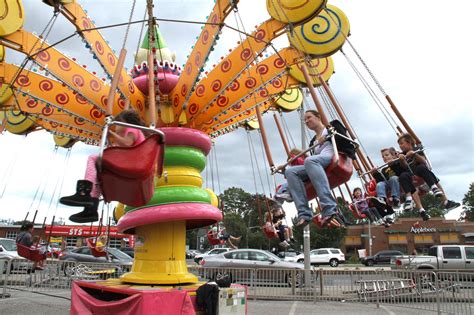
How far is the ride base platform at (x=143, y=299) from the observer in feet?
14.9

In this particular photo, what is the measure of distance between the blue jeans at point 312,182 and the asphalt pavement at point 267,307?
5.47 m

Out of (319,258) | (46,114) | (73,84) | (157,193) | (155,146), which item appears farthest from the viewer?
(319,258)

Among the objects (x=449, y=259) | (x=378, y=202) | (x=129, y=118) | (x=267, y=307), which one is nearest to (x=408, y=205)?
(x=378, y=202)

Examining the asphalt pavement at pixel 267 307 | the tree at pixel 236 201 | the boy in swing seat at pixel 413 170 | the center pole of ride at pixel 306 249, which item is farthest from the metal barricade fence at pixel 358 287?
the tree at pixel 236 201

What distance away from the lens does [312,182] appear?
430 cm

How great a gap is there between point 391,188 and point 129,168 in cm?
403

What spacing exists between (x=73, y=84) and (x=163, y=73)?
1.35 metres

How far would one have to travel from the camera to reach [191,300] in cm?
482

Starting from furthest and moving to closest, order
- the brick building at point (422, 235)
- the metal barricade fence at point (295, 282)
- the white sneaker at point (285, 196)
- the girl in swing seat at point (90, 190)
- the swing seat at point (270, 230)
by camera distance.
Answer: the brick building at point (422, 235), the metal barricade fence at point (295, 282), the swing seat at point (270, 230), the white sneaker at point (285, 196), the girl in swing seat at point (90, 190)

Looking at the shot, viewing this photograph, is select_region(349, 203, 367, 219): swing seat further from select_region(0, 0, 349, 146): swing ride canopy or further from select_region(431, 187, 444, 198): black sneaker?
select_region(0, 0, 349, 146): swing ride canopy

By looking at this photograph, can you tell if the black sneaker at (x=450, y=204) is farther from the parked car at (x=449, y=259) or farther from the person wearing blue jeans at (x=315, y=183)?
the parked car at (x=449, y=259)

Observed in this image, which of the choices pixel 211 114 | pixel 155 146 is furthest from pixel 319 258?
pixel 155 146

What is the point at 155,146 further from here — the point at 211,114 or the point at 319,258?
the point at 319,258

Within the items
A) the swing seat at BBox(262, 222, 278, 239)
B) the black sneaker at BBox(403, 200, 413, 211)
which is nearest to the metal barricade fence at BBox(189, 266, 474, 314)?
the swing seat at BBox(262, 222, 278, 239)
